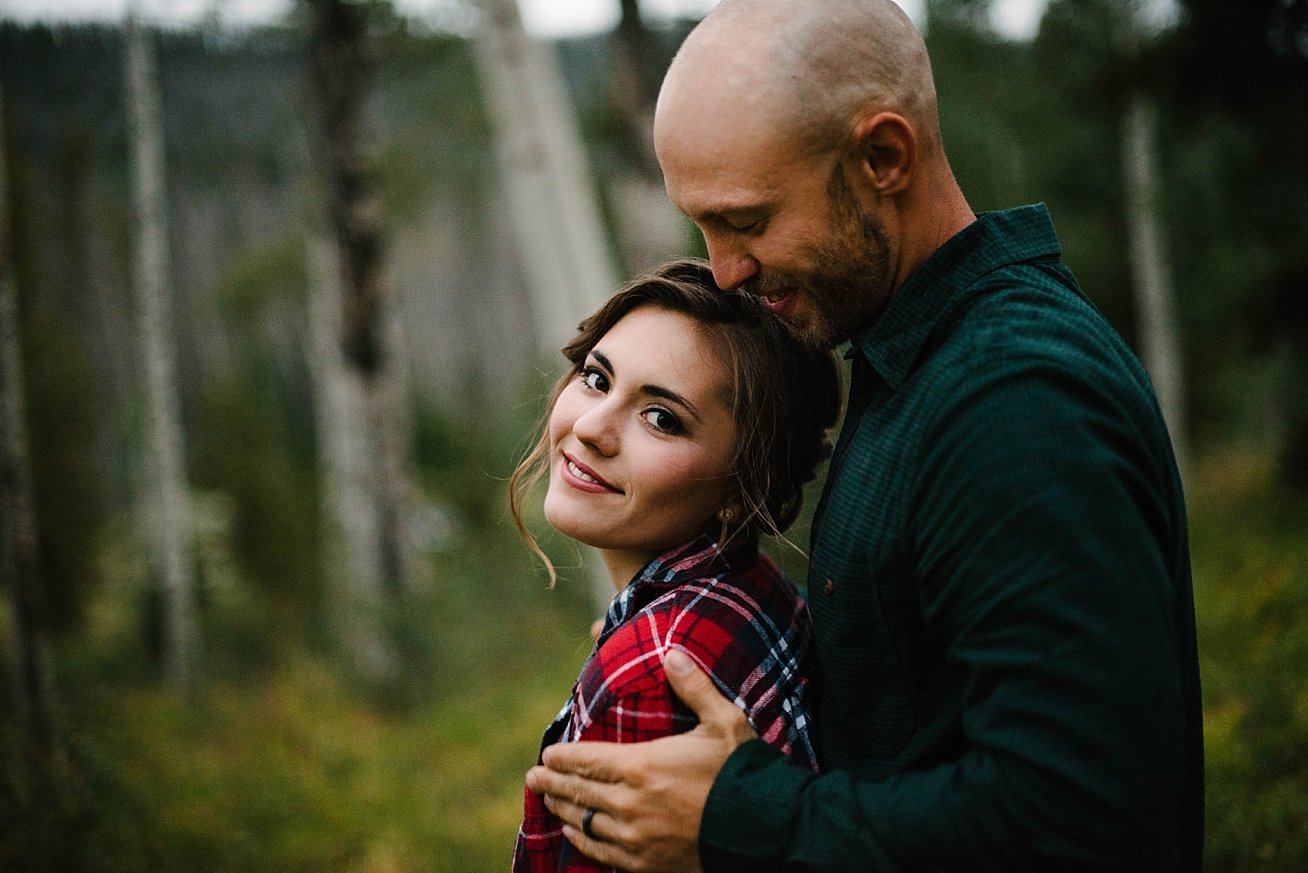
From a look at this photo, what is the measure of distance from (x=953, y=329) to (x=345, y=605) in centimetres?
763

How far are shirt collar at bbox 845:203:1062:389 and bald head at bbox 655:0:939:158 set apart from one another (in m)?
0.17

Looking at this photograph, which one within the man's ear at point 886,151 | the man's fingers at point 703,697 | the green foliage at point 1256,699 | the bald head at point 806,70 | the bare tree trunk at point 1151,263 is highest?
the bare tree trunk at point 1151,263

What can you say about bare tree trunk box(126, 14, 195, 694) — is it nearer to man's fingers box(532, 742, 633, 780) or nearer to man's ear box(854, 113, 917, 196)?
man's fingers box(532, 742, 633, 780)

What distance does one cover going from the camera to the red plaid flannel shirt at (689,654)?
1.44 m

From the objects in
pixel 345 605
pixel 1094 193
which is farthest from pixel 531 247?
pixel 1094 193

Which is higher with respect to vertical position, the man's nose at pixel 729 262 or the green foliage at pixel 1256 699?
the man's nose at pixel 729 262

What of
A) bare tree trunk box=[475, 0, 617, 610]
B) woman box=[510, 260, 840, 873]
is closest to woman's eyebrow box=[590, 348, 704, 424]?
woman box=[510, 260, 840, 873]

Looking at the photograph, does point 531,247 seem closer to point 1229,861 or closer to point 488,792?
point 488,792

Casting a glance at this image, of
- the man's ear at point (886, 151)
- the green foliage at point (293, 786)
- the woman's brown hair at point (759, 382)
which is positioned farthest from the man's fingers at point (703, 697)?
the green foliage at point (293, 786)

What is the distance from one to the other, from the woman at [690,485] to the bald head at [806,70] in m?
0.49

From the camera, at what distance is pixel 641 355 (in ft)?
5.64

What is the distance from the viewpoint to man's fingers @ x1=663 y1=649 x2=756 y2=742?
1.34m

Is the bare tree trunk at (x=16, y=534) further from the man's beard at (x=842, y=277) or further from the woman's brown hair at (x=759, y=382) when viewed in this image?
the man's beard at (x=842, y=277)

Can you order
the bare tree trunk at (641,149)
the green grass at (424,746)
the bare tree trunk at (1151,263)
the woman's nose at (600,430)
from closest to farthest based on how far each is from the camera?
the woman's nose at (600,430) → the green grass at (424,746) → the bare tree trunk at (641,149) → the bare tree trunk at (1151,263)
